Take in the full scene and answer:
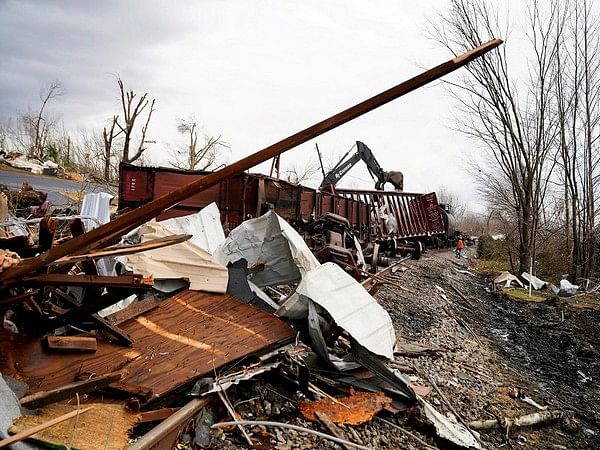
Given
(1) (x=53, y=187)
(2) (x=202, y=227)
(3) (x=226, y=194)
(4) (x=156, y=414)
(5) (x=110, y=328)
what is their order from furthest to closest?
(1) (x=53, y=187)
(3) (x=226, y=194)
(2) (x=202, y=227)
(5) (x=110, y=328)
(4) (x=156, y=414)

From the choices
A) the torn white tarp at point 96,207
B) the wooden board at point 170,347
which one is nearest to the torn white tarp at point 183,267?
the wooden board at point 170,347

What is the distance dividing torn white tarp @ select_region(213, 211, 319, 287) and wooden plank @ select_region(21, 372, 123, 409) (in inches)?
92.0

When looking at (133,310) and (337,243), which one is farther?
(337,243)

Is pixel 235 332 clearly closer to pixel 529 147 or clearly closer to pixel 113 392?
pixel 113 392

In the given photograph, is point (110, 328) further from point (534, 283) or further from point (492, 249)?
point (492, 249)

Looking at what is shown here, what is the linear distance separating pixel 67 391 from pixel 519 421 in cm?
460

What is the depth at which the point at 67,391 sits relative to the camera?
2549mm

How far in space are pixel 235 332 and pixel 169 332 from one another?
0.54 metres

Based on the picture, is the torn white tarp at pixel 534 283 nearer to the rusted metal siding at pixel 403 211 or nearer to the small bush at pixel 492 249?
the rusted metal siding at pixel 403 211

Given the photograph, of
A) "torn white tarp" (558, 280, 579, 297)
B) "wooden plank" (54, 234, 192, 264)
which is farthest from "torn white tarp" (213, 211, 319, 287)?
"torn white tarp" (558, 280, 579, 297)

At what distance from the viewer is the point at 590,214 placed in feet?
59.7

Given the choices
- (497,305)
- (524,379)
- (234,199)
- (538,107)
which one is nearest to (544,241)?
(538,107)

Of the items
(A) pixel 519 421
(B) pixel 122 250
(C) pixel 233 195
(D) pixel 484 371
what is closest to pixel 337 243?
(C) pixel 233 195

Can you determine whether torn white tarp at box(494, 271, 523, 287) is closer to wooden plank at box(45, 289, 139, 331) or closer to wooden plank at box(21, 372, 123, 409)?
wooden plank at box(45, 289, 139, 331)
